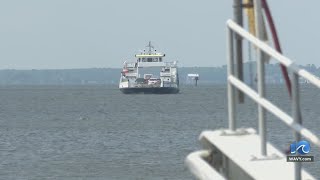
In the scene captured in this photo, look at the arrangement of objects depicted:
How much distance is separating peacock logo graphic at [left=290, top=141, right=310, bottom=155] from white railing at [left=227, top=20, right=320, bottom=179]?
0.13 m

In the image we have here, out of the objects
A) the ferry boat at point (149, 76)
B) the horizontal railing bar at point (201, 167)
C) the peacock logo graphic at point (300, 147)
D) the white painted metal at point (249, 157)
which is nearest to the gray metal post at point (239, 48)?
the white painted metal at point (249, 157)

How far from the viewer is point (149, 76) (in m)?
189

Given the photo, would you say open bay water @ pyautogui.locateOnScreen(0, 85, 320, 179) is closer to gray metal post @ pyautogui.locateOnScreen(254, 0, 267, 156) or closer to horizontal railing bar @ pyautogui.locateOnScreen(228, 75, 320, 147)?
horizontal railing bar @ pyautogui.locateOnScreen(228, 75, 320, 147)

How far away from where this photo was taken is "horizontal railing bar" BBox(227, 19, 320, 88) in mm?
5939

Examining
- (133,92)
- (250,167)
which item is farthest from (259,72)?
(133,92)

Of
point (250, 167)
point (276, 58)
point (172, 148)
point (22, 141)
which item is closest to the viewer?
point (276, 58)

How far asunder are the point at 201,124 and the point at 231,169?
7990 cm

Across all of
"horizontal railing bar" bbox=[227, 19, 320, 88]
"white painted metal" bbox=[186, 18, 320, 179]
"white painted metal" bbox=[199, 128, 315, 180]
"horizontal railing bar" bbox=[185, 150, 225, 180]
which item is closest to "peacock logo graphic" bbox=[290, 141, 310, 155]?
"white painted metal" bbox=[186, 18, 320, 179]

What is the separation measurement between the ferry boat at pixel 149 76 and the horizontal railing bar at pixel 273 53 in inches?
6471

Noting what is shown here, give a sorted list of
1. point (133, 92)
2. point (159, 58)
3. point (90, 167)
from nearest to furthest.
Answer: point (90, 167)
point (159, 58)
point (133, 92)

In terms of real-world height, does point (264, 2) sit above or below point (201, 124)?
above

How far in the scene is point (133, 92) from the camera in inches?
7633

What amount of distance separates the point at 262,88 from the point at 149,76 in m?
182

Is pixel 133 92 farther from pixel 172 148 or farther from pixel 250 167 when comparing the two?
pixel 250 167
